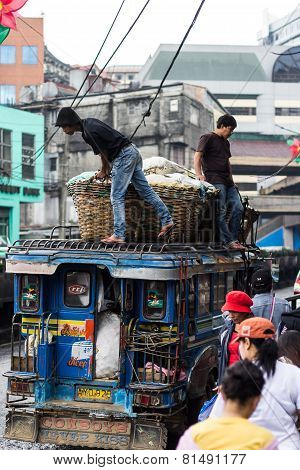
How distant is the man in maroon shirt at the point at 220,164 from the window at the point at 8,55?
48552 millimetres

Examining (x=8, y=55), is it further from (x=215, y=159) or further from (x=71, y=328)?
(x=71, y=328)

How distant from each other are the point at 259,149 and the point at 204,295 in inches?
2522

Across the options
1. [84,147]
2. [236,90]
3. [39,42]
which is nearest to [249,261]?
[84,147]

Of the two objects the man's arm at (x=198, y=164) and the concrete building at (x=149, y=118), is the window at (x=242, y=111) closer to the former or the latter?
the concrete building at (x=149, y=118)

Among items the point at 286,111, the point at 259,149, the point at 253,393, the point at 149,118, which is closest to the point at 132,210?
the point at 253,393

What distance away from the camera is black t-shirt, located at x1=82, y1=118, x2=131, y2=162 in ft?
26.9

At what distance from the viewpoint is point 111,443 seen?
24.6 feet

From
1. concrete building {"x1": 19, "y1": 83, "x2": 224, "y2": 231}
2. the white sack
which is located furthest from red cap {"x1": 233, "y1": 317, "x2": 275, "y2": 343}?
concrete building {"x1": 19, "y1": 83, "x2": 224, "y2": 231}

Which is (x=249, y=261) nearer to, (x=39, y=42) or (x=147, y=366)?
(x=147, y=366)

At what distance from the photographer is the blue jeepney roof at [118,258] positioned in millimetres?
7547

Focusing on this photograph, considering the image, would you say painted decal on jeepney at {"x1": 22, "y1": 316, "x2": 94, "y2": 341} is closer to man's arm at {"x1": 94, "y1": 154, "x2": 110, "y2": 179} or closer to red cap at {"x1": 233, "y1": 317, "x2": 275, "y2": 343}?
man's arm at {"x1": 94, "y1": 154, "x2": 110, "y2": 179}

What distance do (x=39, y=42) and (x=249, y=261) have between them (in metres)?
45.9

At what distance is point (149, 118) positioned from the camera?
1852 inches

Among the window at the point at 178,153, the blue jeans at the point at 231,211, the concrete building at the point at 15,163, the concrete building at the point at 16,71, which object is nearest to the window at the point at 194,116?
the window at the point at 178,153
